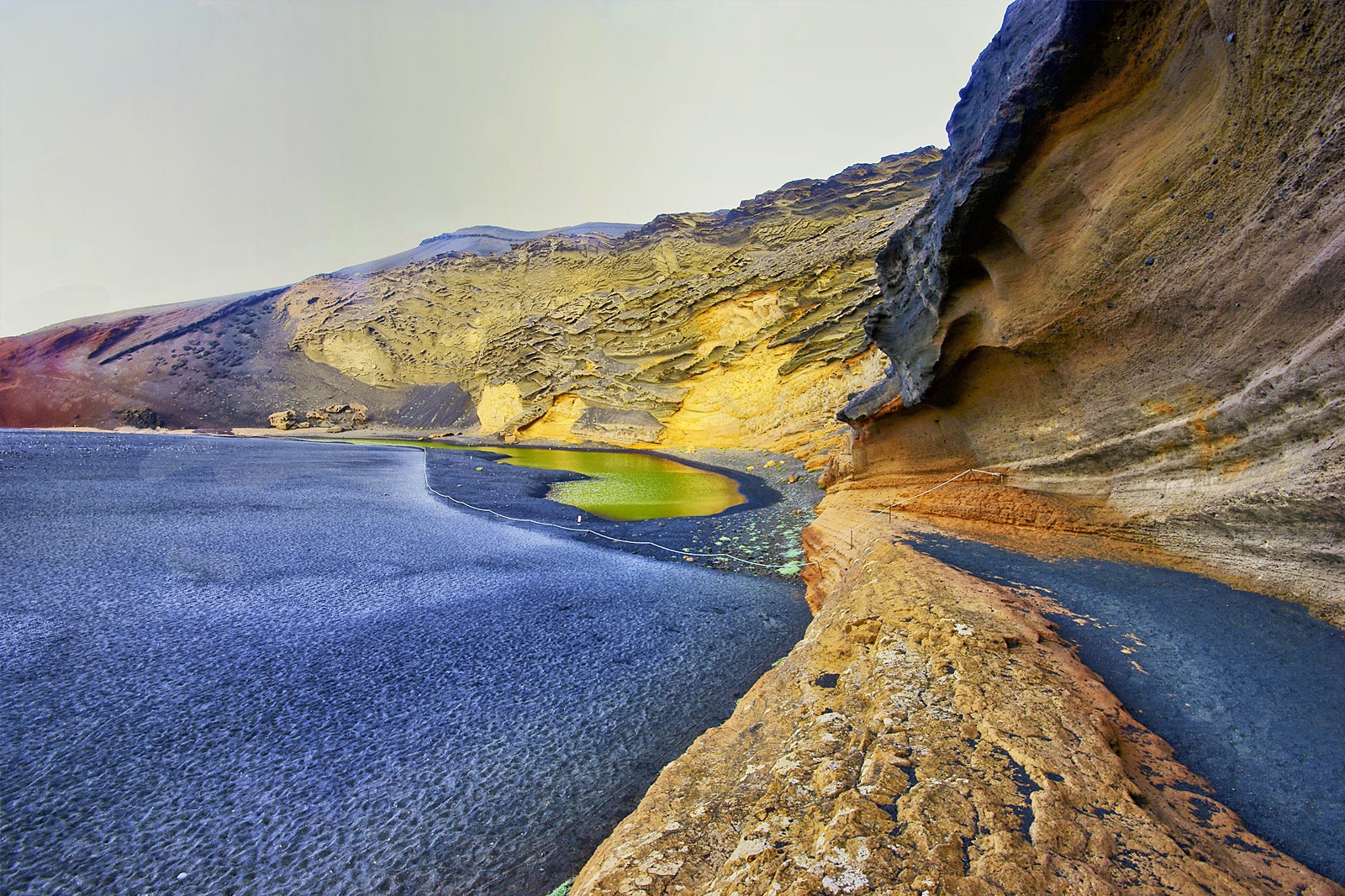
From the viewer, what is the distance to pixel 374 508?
6.71m

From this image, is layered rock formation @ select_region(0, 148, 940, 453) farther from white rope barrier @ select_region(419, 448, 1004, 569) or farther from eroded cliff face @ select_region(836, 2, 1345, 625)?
eroded cliff face @ select_region(836, 2, 1345, 625)

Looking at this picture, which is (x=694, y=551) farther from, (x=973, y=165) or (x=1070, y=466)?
(x=973, y=165)

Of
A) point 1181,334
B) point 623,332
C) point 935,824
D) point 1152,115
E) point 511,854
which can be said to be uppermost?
point 623,332

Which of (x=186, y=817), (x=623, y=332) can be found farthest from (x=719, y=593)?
(x=623, y=332)

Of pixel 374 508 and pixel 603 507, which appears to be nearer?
pixel 374 508

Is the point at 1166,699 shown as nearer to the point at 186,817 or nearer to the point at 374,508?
the point at 186,817

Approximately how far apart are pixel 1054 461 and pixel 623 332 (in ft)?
66.8

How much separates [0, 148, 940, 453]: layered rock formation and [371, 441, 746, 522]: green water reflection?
3002mm

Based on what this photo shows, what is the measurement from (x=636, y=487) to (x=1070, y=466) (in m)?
9.66

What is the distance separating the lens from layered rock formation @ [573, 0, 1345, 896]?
3.51ft

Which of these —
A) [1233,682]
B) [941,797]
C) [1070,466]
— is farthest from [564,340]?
[941,797]

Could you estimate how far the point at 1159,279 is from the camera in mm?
3035

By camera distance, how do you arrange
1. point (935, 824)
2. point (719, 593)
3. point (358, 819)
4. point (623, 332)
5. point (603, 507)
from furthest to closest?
point (623, 332), point (603, 507), point (719, 593), point (358, 819), point (935, 824)

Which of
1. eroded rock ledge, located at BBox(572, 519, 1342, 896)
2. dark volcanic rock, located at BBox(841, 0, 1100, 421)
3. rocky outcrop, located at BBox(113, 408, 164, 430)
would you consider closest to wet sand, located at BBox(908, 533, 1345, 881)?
eroded rock ledge, located at BBox(572, 519, 1342, 896)
